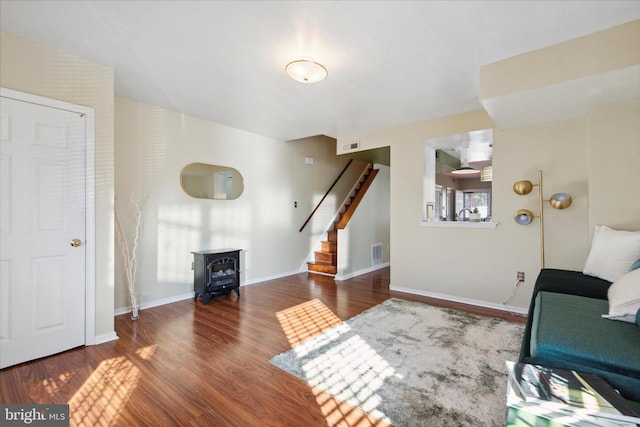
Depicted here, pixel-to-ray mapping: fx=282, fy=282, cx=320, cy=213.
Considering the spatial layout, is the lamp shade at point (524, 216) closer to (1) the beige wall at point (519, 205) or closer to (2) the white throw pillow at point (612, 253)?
(1) the beige wall at point (519, 205)

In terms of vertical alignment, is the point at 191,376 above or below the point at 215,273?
below

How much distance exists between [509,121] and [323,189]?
3762 millimetres

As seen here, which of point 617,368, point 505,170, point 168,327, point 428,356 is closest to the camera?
point 617,368

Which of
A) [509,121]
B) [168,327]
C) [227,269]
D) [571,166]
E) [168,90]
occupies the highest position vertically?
[168,90]

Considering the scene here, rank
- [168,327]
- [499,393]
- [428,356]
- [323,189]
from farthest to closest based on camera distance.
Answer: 1. [323,189]
2. [168,327]
3. [428,356]
4. [499,393]

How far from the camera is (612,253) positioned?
2281mm

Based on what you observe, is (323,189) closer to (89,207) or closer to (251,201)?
(251,201)

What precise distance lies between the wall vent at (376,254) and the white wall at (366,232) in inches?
3.4

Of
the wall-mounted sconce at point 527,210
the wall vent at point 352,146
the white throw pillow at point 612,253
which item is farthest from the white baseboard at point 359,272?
the white throw pillow at point 612,253

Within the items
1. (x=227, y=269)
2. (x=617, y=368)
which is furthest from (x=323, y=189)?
(x=617, y=368)

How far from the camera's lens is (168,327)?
2.95 meters

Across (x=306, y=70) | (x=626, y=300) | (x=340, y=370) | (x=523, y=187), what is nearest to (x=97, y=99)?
(x=306, y=70)

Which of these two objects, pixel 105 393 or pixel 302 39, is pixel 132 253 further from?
pixel 302 39

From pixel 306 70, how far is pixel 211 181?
8.11 ft
